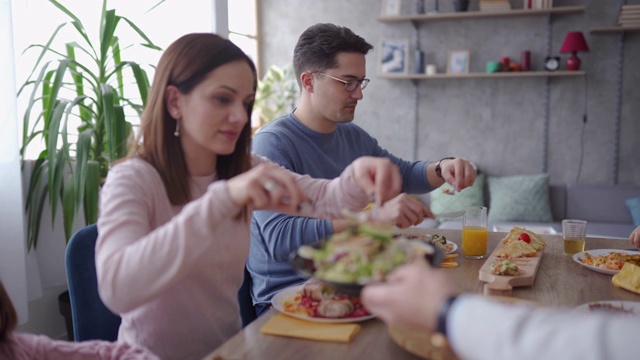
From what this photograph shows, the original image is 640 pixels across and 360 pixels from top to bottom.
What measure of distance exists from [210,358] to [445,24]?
443 centimetres

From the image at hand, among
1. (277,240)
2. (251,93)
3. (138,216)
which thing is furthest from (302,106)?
(138,216)

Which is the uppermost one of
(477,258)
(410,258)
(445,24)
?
(445,24)

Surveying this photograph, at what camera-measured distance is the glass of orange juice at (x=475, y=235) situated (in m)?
1.77

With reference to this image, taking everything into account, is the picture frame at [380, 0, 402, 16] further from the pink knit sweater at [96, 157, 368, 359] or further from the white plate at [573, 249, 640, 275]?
the pink knit sweater at [96, 157, 368, 359]

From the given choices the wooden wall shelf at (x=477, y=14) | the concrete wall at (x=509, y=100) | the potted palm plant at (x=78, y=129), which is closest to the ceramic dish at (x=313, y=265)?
the potted palm plant at (x=78, y=129)

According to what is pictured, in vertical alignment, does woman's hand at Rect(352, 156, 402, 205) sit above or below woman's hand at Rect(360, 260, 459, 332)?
above

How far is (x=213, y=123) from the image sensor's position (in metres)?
1.22

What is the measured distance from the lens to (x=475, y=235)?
1771 millimetres

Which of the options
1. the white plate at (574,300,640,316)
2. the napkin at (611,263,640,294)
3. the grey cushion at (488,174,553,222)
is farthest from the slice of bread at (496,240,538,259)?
the grey cushion at (488,174,553,222)

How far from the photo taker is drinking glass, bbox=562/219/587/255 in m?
1.80

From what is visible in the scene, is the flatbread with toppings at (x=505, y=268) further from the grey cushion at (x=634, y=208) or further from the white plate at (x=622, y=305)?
the grey cushion at (x=634, y=208)

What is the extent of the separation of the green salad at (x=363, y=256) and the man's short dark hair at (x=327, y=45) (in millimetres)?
1269

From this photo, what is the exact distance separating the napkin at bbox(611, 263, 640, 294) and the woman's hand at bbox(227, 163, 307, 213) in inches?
37.1

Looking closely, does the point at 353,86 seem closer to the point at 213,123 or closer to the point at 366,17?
the point at 213,123
